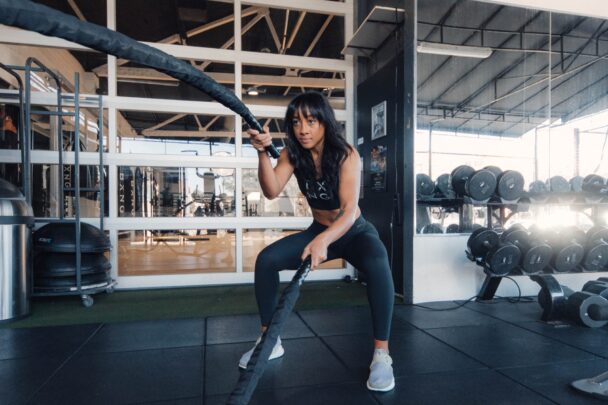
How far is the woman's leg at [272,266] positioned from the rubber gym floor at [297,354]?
13.2 inches

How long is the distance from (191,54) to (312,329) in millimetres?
2888

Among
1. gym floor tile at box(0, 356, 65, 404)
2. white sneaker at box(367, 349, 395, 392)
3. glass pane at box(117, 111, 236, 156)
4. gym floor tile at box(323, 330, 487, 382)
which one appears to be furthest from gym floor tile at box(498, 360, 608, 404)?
glass pane at box(117, 111, 236, 156)

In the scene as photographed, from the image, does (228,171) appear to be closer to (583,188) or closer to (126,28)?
(126,28)

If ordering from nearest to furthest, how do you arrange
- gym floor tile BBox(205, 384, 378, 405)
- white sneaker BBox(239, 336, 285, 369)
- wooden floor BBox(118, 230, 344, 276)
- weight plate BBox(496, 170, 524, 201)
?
gym floor tile BBox(205, 384, 378, 405) → white sneaker BBox(239, 336, 285, 369) → weight plate BBox(496, 170, 524, 201) → wooden floor BBox(118, 230, 344, 276)

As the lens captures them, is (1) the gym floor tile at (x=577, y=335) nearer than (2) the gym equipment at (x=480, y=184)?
Yes

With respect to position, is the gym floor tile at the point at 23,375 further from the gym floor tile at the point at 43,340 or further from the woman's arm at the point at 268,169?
the woman's arm at the point at 268,169

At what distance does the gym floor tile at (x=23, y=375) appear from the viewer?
5.21ft

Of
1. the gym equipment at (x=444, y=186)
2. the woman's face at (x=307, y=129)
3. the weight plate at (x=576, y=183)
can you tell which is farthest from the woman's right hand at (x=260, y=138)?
the weight plate at (x=576, y=183)

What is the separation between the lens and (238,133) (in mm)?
3918

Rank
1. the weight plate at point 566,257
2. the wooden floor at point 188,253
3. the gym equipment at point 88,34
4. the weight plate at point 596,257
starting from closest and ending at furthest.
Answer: the gym equipment at point 88,34
the weight plate at point 566,257
the weight plate at point 596,257
the wooden floor at point 188,253

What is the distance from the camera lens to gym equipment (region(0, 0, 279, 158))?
1.63ft

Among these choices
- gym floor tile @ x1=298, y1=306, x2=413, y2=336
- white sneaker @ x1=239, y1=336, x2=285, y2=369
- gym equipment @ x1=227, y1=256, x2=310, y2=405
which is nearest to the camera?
gym equipment @ x1=227, y1=256, x2=310, y2=405

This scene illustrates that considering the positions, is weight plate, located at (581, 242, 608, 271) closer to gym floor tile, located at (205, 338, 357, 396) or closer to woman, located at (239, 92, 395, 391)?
woman, located at (239, 92, 395, 391)

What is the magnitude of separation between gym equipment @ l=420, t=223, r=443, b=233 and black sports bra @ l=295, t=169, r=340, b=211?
1.77 metres
